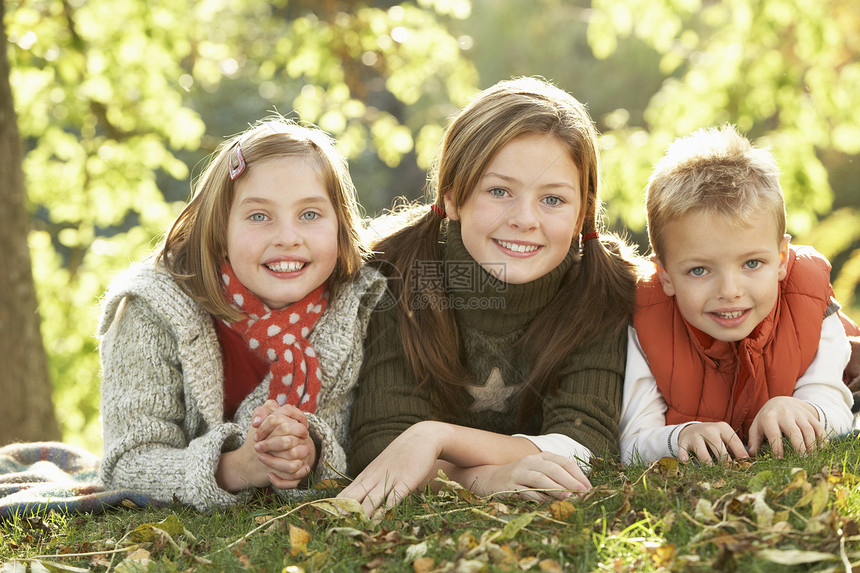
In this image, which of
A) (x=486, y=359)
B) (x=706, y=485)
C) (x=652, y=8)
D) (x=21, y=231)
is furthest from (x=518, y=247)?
(x=652, y=8)

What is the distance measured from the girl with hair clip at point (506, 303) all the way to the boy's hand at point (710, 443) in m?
0.30

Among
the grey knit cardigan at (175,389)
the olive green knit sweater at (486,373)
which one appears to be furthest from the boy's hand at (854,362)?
the grey knit cardigan at (175,389)

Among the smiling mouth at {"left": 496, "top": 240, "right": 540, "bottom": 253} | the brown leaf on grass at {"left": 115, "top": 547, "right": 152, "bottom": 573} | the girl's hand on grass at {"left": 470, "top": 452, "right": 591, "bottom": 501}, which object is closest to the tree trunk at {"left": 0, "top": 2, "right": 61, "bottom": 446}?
the brown leaf on grass at {"left": 115, "top": 547, "right": 152, "bottom": 573}

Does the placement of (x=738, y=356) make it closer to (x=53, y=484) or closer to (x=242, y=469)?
(x=242, y=469)

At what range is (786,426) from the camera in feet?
8.84

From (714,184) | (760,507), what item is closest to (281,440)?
(760,507)

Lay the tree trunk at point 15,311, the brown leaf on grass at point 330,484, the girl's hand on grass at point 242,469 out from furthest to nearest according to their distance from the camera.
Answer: the tree trunk at point 15,311 → the brown leaf on grass at point 330,484 → the girl's hand on grass at point 242,469

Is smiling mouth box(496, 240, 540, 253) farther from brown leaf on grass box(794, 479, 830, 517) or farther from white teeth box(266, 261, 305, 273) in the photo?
brown leaf on grass box(794, 479, 830, 517)

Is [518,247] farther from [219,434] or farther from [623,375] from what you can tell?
[219,434]

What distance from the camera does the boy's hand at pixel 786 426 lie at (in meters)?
2.66

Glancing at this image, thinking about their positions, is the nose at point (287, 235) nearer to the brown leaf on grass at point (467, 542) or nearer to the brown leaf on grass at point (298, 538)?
the brown leaf on grass at point (298, 538)

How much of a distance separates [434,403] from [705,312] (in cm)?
106

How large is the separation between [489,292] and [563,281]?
0.33 meters

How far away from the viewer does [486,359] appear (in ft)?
10.5
